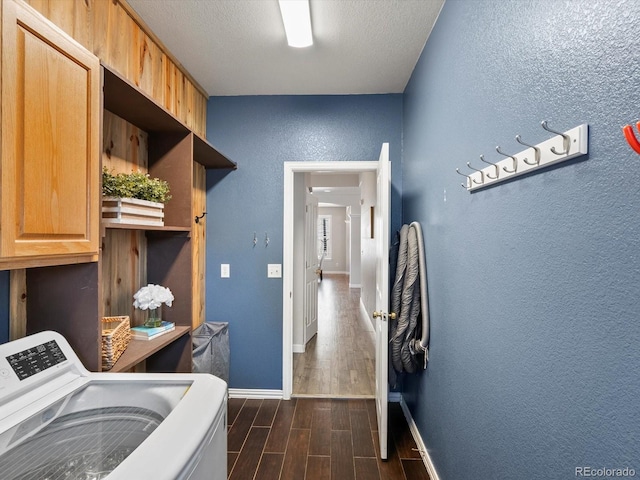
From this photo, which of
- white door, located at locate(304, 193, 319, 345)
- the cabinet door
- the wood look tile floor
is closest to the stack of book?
the cabinet door

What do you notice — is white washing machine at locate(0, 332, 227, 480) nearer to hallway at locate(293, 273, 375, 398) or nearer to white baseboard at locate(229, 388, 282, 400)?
white baseboard at locate(229, 388, 282, 400)

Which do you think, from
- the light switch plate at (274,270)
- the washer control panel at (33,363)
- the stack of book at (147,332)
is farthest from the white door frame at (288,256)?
the washer control panel at (33,363)

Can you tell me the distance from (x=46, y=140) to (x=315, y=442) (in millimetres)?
2203

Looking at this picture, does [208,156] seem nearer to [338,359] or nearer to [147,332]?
[147,332]

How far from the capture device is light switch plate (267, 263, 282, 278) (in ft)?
8.91

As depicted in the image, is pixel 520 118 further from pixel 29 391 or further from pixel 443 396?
pixel 29 391

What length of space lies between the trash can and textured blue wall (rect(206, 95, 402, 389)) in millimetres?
147

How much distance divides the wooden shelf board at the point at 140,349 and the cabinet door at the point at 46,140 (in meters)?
0.52

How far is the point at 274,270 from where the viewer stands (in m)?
2.72

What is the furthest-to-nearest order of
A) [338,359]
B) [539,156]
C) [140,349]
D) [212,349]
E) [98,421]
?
[338,359]
[212,349]
[140,349]
[98,421]
[539,156]

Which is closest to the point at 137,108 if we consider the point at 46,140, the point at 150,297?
the point at 46,140

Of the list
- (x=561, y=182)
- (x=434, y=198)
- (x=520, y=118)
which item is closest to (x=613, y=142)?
(x=561, y=182)

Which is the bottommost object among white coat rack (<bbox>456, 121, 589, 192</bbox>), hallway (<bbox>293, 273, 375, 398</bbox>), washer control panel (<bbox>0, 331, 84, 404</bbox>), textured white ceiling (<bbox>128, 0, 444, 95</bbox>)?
hallway (<bbox>293, 273, 375, 398</bbox>)

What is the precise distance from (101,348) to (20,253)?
1.79 ft
